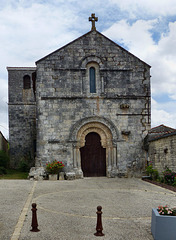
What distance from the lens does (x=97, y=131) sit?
16.7 metres

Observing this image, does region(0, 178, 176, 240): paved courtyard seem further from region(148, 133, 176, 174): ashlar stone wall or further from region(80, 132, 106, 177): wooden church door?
region(80, 132, 106, 177): wooden church door

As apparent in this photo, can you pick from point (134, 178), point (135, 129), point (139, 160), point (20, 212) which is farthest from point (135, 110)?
point (20, 212)

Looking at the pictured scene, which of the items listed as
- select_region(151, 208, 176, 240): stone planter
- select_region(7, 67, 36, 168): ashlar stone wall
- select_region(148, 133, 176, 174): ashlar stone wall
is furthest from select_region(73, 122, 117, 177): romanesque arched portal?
select_region(151, 208, 176, 240): stone planter

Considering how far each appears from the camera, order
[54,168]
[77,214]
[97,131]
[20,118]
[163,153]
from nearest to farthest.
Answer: [77,214] → [163,153] → [54,168] → [97,131] → [20,118]

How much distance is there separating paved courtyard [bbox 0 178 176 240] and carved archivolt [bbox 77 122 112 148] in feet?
19.9

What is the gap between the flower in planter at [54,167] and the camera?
604 inches

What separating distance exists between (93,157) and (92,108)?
2963 mm

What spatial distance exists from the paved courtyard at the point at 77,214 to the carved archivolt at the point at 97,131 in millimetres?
6068

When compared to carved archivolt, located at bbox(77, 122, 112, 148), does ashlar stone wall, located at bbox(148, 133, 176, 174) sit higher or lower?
lower

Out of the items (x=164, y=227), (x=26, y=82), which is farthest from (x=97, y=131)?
(x=26, y=82)

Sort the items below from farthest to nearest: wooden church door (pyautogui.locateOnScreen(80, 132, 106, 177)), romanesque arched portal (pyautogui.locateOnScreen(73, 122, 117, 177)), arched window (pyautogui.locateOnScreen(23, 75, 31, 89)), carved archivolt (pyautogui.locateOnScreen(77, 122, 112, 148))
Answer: arched window (pyautogui.locateOnScreen(23, 75, 31, 89))
wooden church door (pyautogui.locateOnScreen(80, 132, 106, 177))
carved archivolt (pyautogui.locateOnScreen(77, 122, 112, 148))
romanesque arched portal (pyautogui.locateOnScreen(73, 122, 117, 177))

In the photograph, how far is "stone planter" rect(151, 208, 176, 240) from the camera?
4.98 m

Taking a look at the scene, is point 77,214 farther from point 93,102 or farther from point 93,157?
point 93,102

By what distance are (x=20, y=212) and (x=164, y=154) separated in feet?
29.3
